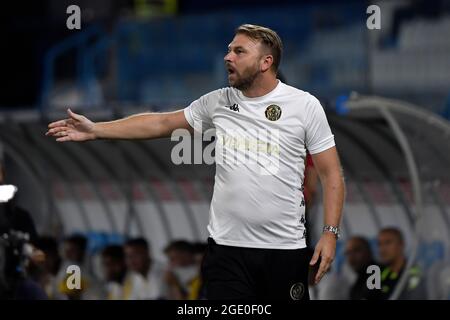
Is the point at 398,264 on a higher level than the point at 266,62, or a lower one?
lower

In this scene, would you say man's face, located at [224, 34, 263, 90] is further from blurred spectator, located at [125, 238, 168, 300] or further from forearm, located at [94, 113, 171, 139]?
blurred spectator, located at [125, 238, 168, 300]

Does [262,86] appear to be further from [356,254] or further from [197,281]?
[197,281]

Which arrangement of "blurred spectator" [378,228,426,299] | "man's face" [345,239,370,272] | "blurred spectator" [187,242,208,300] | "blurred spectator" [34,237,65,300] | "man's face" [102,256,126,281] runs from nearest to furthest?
"blurred spectator" [378,228,426,299]
"man's face" [345,239,370,272]
"blurred spectator" [187,242,208,300]
"blurred spectator" [34,237,65,300]
"man's face" [102,256,126,281]

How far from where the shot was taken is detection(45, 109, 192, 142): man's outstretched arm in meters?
7.87

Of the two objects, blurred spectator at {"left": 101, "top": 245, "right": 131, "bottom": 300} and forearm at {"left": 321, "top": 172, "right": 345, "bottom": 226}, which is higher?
forearm at {"left": 321, "top": 172, "right": 345, "bottom": 226}

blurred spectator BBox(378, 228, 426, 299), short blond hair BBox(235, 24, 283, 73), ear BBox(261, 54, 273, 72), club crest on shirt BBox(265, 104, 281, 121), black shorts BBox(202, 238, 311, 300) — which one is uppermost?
short blond hair BBox(235, 24, 283, 73)

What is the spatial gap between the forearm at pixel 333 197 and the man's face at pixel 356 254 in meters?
4.47

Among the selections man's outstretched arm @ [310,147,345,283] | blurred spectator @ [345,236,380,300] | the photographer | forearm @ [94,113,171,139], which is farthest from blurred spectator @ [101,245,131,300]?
man's outstretched arm @ [310,147,345,283]

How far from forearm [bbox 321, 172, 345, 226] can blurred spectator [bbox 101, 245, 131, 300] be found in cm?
617

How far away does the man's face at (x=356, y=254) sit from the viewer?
39.8 ft

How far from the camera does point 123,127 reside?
7953 millimetres

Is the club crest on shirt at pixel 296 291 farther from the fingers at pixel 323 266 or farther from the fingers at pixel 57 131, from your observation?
the fingers at pixel 57 131

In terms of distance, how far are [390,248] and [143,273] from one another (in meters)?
2.71

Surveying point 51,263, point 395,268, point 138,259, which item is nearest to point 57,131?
point 395,268
